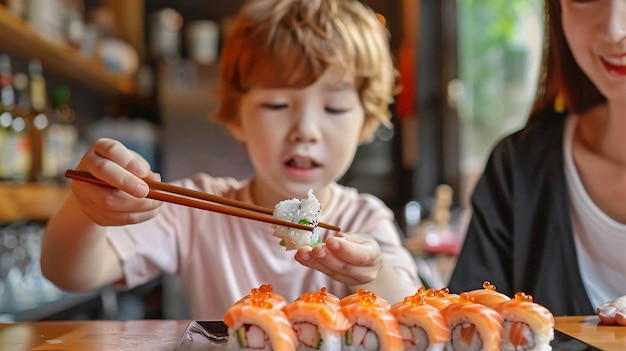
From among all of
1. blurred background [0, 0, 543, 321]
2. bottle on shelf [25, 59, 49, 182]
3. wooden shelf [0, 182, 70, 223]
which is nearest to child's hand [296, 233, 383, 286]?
wooden shelf [0, 182, 70, 223]

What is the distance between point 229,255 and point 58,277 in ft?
1.17

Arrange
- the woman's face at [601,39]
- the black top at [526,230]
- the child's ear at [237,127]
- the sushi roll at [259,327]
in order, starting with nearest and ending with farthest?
the sushi roll at [259,327]
the woman's face at [601,39]
the black top at [526,230]
the child's ear at [237,127]

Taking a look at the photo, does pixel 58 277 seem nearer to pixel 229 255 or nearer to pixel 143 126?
pixel 229 255

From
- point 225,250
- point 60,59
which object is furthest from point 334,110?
point 60,59

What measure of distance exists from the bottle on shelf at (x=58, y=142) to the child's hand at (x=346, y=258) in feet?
6.12

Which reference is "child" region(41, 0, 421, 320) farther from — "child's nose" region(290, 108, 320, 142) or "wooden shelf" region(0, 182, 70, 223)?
"wooden shelf" region(0, 182, 70, 223)

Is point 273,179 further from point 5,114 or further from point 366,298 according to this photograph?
point 5,114

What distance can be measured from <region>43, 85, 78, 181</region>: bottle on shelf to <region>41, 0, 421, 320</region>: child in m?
1.24

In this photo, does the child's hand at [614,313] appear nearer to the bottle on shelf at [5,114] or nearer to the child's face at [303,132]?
the child's face at [303,132]

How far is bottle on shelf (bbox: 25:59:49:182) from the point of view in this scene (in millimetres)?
2596

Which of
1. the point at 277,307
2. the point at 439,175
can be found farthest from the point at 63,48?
the point at 439,175

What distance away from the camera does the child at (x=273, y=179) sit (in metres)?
1.38

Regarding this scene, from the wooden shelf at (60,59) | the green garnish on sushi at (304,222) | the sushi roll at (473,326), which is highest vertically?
the wooden shelf at (60,59)

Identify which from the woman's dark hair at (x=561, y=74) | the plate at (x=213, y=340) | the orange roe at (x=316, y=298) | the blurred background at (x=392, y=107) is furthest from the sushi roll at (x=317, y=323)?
the blurred background at (x=392, y=107)
